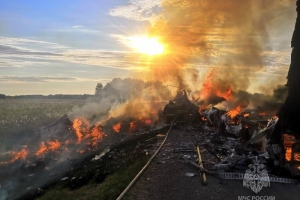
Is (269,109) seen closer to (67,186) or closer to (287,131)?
(287,131)

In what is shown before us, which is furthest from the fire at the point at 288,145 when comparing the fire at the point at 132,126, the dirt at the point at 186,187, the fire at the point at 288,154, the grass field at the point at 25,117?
the grass field at the point at 25,117

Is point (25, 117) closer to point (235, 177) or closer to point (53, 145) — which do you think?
point (53, 145)

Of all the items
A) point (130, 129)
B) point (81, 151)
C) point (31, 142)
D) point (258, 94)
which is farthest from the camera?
point (258, 94)

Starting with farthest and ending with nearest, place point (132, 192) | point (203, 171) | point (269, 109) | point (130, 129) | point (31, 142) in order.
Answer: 1. point (269, 109)
2. point (130, 129)
3. point (31, 142)
4. point (203, 171)
5. point (132, 192)

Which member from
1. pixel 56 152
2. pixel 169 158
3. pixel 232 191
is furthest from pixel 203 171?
pixel 56 152

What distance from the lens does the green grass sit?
439 inches

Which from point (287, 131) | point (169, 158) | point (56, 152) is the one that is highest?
point (287, 131)

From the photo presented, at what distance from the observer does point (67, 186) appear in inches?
587

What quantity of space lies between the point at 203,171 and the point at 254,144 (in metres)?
6.71

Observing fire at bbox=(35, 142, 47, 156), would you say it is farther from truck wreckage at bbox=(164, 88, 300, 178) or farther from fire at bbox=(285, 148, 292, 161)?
fire at bbox=(285, 148, 292, 161)

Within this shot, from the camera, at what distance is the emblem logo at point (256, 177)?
457 inches

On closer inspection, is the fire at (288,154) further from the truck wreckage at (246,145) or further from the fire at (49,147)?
the fire at (49,147)

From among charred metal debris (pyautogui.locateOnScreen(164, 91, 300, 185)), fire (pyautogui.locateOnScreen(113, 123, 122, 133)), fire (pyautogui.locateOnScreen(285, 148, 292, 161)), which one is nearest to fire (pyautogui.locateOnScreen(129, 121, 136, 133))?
fire (pyautogui.locateOnScreen(113, 123, 122, 133))

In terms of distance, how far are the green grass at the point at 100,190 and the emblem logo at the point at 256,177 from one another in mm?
5225
